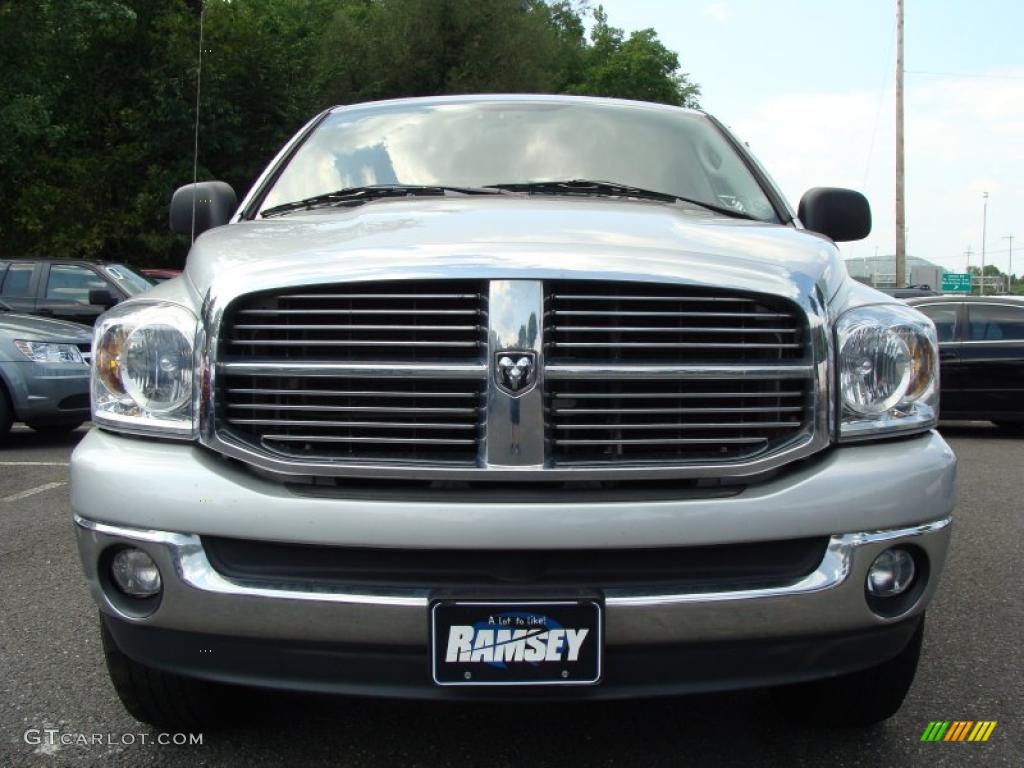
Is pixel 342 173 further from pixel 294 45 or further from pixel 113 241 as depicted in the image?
pixel 294 45

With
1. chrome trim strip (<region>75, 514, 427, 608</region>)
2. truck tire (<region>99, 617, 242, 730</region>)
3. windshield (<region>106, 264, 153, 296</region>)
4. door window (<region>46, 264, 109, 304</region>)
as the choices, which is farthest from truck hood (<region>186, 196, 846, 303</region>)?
door window (<region>46, 264, 109, 304</region>)

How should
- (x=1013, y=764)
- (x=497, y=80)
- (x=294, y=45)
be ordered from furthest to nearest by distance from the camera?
(x=497, y=80), (x=294, y=45), (x=1013, y=764)

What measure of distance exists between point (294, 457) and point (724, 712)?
57.1 inches

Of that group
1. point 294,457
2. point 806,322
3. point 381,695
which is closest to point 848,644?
point 806,322

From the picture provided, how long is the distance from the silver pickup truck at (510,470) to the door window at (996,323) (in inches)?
341

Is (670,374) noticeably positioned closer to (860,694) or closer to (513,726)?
(860,694)

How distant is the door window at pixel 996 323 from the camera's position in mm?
10078

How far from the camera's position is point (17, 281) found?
11297 mm

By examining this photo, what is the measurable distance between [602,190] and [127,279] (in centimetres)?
954

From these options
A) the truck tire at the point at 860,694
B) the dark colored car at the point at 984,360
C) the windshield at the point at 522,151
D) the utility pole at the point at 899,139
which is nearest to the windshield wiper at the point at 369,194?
the windshield at the point at 522,151

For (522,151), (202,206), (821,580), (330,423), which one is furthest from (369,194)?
(821,580)

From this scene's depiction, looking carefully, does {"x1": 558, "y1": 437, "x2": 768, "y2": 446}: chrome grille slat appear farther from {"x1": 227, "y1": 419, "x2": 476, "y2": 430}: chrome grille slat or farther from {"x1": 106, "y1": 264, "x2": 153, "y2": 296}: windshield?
{"x1": 106, "y1": 264, "x2": 153, "y2": 296}: windshield

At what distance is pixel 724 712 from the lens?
279cm

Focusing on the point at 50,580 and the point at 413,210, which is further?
the point at 50,580
